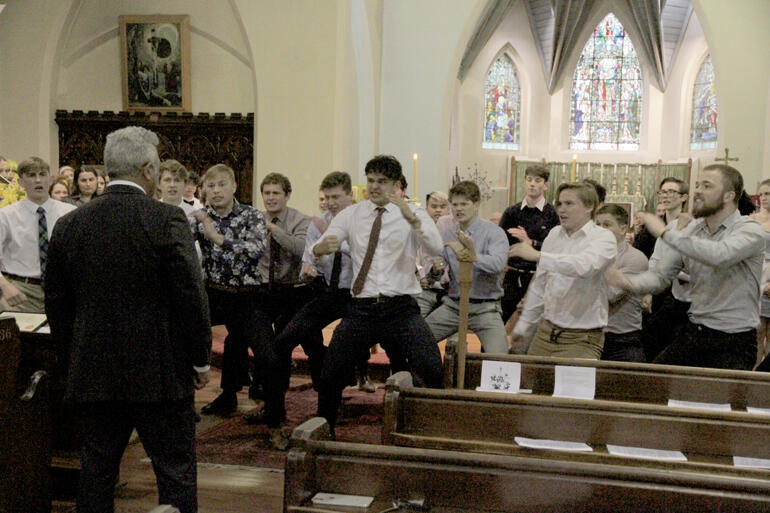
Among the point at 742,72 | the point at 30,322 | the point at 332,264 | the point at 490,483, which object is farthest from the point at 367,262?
the point at 742,72

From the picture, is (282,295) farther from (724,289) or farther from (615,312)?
(724,289)

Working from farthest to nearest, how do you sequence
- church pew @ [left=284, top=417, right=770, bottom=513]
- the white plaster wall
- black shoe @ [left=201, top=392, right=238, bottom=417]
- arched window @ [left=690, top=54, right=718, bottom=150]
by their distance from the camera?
1. arched window @ [left=690, top=54, right=718, bottom=150]
2. the white plaster wall
3. black shoe @ [left=201, top=392, right=238, bottom=417]
4. church pew @ [left=284, top=417, right=770, bottom=513]

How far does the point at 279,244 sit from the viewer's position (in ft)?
16.4

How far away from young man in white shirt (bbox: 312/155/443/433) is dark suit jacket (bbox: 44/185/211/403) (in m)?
1.50

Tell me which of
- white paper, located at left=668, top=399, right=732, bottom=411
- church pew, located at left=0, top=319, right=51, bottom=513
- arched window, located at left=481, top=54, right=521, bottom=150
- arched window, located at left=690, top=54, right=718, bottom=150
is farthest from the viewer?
arched window, located at left=481, top=54, right=521, bottom=150

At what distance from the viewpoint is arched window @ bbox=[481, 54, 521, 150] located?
64.3 ft

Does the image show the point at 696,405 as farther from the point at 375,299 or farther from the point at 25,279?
the point at 25,279

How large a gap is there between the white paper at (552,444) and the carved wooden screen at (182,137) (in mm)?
7464

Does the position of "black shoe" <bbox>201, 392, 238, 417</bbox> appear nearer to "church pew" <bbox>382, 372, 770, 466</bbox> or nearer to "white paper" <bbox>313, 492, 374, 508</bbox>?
"church pew" <bbox>382, 372, 770, 466</bbox>

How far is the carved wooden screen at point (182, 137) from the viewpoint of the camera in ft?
32.1

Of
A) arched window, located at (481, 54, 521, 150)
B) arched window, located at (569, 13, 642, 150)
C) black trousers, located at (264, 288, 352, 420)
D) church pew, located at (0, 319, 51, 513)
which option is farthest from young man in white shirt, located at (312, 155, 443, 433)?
arched window, located at (569, 13, 642, 150)

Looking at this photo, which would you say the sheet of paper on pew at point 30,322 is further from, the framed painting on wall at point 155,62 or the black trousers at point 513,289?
the framed painting on wall at point 155,62

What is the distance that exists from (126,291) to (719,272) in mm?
2962

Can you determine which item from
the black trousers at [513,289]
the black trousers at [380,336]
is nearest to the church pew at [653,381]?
the black trousers at [380,336]
